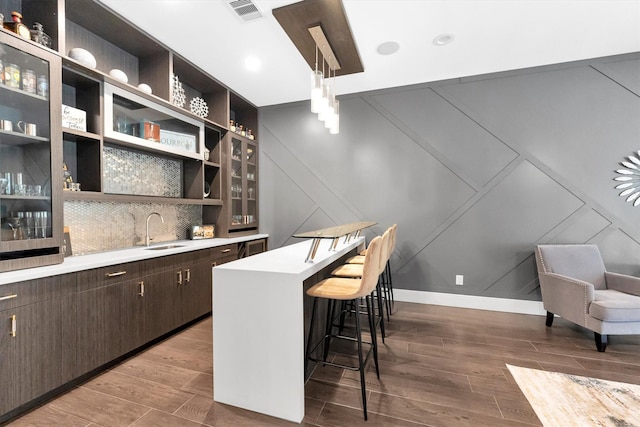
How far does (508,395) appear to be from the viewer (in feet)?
6.19

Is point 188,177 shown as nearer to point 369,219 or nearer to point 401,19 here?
point 369,219

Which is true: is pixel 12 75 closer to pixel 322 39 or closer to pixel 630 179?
pixel 322 39

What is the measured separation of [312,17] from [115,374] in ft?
10.7

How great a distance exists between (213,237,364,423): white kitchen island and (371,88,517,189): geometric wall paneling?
2.76 meters

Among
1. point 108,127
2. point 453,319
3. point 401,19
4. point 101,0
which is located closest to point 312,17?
point 401,19

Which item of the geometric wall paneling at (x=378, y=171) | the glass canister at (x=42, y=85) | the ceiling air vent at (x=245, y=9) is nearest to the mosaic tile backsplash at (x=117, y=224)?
the glass canister at (x=42, y=85)

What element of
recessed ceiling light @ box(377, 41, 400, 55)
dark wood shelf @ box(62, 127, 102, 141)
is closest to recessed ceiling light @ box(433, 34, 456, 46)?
recessed ceiling light @ box(377, 41, 400, 55)

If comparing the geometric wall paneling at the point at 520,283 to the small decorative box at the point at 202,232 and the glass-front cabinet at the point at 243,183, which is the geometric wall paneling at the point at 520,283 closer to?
the glass-front cabinet at the point at 243,183

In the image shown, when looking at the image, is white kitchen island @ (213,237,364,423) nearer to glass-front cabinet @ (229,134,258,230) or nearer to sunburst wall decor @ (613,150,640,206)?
glass-front cabinet @ (229,134,258,230)

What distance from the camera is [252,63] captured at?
327cm

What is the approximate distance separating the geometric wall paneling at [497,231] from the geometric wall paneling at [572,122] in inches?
10.2

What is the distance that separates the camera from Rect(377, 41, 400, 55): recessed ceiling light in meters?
2.88

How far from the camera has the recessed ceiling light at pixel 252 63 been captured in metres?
3.19

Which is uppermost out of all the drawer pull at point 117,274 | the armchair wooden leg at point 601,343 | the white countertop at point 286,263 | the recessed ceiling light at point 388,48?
the recessed ceiling light at point 388,48
